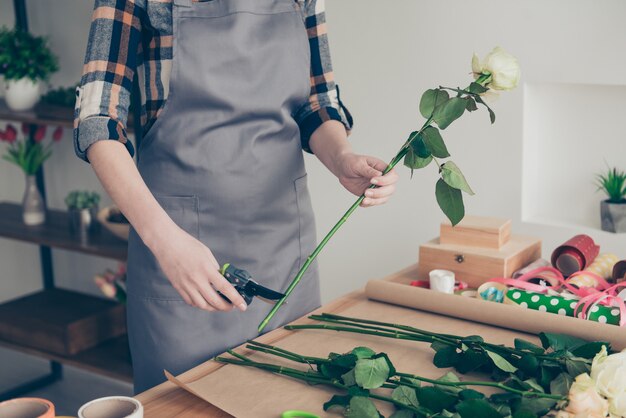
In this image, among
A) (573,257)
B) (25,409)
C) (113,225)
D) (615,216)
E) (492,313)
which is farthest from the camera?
(113,225)

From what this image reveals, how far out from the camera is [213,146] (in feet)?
5.43

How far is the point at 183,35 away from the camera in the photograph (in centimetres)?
163

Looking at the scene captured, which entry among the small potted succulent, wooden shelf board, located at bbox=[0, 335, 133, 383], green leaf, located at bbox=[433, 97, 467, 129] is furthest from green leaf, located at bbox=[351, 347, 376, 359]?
the small potted succulent

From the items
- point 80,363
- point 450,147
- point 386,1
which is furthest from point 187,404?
point 80,363

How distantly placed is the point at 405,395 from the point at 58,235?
2.38 meters

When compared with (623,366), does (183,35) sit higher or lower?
higher

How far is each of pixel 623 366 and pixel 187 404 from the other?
2.08 feet

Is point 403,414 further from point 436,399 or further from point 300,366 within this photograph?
point 300,366

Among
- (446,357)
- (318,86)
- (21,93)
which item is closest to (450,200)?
(446,357)

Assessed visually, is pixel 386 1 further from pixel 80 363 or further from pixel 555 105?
pixel 80 363

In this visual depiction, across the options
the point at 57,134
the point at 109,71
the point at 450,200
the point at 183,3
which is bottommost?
the point at 450,200

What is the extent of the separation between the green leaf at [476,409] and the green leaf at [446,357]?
0.80 ft

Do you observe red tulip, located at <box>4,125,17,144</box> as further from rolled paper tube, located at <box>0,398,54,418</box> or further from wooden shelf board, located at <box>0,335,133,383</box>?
rolled paper tube, located at <box>0,398,54,418</box>

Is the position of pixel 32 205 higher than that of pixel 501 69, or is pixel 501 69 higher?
pixel 501 69
